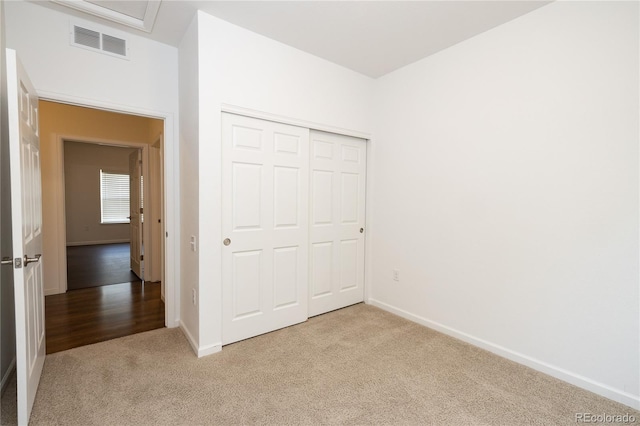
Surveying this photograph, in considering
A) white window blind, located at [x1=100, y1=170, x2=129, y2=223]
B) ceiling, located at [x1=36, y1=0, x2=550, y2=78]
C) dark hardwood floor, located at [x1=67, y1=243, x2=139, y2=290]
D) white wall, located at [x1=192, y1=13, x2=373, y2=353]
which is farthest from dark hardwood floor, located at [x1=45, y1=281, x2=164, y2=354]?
white window blind, located at [x1=100, y1=170, x2=129, y2=223]

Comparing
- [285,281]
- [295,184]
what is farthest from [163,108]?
[285,281]

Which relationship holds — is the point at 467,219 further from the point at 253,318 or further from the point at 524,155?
the point at 253,318

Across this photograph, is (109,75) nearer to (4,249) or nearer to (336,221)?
(4,249)

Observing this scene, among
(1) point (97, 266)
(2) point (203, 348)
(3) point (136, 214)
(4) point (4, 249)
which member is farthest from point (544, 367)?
(1) point (97, 266)

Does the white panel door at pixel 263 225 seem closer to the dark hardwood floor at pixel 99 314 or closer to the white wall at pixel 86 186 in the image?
the dark hardwood floor at pixel 99 314

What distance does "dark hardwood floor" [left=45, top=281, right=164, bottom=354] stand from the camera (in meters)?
2.73

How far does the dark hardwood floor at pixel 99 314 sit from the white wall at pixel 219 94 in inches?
40.9

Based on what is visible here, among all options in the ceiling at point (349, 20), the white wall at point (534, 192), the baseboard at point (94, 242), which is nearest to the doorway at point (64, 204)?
the ceiling at point (349, 20)

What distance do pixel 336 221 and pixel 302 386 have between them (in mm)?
1747

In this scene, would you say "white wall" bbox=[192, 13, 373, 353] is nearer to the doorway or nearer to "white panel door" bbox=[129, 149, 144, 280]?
the doorway

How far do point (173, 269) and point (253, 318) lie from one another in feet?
3.20

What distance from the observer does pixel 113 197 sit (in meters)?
8.64

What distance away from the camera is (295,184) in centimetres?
295

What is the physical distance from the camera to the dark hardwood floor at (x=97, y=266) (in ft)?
15.0
